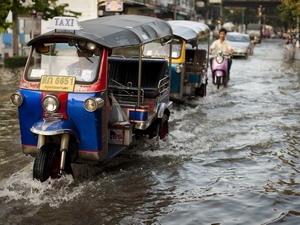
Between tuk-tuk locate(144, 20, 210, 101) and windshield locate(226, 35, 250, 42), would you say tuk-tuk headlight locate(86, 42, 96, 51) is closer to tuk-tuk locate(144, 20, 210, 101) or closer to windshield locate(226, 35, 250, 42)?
tuk-tuk locate(144, 20, 210, 101)

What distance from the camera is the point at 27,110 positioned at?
5.66 meters

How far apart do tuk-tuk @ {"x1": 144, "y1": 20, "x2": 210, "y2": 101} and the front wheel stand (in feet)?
19.1

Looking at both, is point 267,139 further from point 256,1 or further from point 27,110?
point 256,1

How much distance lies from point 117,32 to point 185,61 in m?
6.12

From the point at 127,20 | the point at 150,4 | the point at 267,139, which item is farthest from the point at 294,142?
the point at 150,4

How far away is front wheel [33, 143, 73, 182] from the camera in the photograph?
5316 mm

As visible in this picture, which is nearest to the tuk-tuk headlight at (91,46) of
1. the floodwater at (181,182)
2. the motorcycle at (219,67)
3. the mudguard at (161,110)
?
the floodwater at (181,182)

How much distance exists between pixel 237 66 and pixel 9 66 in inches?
438

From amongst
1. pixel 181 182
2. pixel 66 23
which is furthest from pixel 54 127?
pixel 181 182

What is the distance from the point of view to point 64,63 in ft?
19.0

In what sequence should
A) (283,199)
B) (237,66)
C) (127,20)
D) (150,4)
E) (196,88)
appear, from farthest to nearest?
(150,4) < (237,66) < (196,88) < (127,20) < (283,199)

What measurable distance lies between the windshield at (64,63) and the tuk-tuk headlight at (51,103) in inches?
15.1

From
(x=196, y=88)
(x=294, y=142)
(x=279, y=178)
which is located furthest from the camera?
(x=196, y=88)

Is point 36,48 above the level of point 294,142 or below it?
above
